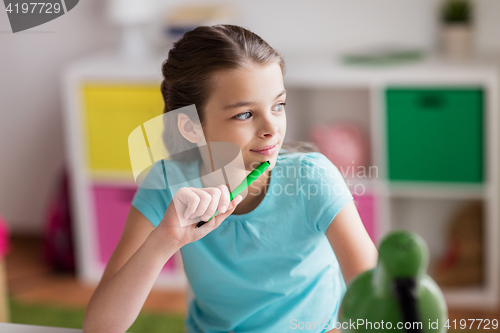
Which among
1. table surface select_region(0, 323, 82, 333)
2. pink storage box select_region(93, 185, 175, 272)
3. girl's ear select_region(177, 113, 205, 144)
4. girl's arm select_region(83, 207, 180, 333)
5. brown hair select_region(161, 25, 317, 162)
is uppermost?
brown hair select_region(161, 25, 317, 162)

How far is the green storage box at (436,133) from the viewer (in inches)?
64.7

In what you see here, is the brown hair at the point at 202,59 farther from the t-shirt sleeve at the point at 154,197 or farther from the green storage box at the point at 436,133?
the green storage box at the point at 436,133

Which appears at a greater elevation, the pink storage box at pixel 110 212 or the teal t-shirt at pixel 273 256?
the teal t-shirt at pixel 273 256

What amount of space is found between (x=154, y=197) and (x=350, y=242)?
29 cm

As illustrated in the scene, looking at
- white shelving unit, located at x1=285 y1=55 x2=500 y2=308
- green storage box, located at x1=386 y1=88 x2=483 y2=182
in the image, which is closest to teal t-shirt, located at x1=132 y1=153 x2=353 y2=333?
white shelving unit, located at x1=285 y1=55 x2=500 y2=308

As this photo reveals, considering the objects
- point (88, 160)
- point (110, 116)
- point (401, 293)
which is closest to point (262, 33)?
point (110, 116)

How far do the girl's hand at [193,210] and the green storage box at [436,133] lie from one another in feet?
3.78

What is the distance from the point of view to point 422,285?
0.44m

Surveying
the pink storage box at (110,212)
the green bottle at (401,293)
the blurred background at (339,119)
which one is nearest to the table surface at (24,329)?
the green bottle at (401,293)

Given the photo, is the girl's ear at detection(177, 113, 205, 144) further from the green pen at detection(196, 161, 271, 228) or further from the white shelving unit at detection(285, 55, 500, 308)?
the white shelving unit at detection(285, 55, 500, 308)

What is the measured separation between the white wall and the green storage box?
28cm

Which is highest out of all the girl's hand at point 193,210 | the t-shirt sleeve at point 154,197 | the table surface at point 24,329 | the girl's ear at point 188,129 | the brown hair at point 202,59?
the brown hair at point 202,59

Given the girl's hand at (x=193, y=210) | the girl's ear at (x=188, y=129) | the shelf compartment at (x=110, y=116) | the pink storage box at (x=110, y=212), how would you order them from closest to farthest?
the girl's hand at (x=193, y=210) < the girl's ear at (x=188, y=129) < the shelf compartment at (x=110, y=116) < the pink storage box at (x=110, y=212)

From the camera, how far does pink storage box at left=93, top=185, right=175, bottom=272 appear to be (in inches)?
77.4
